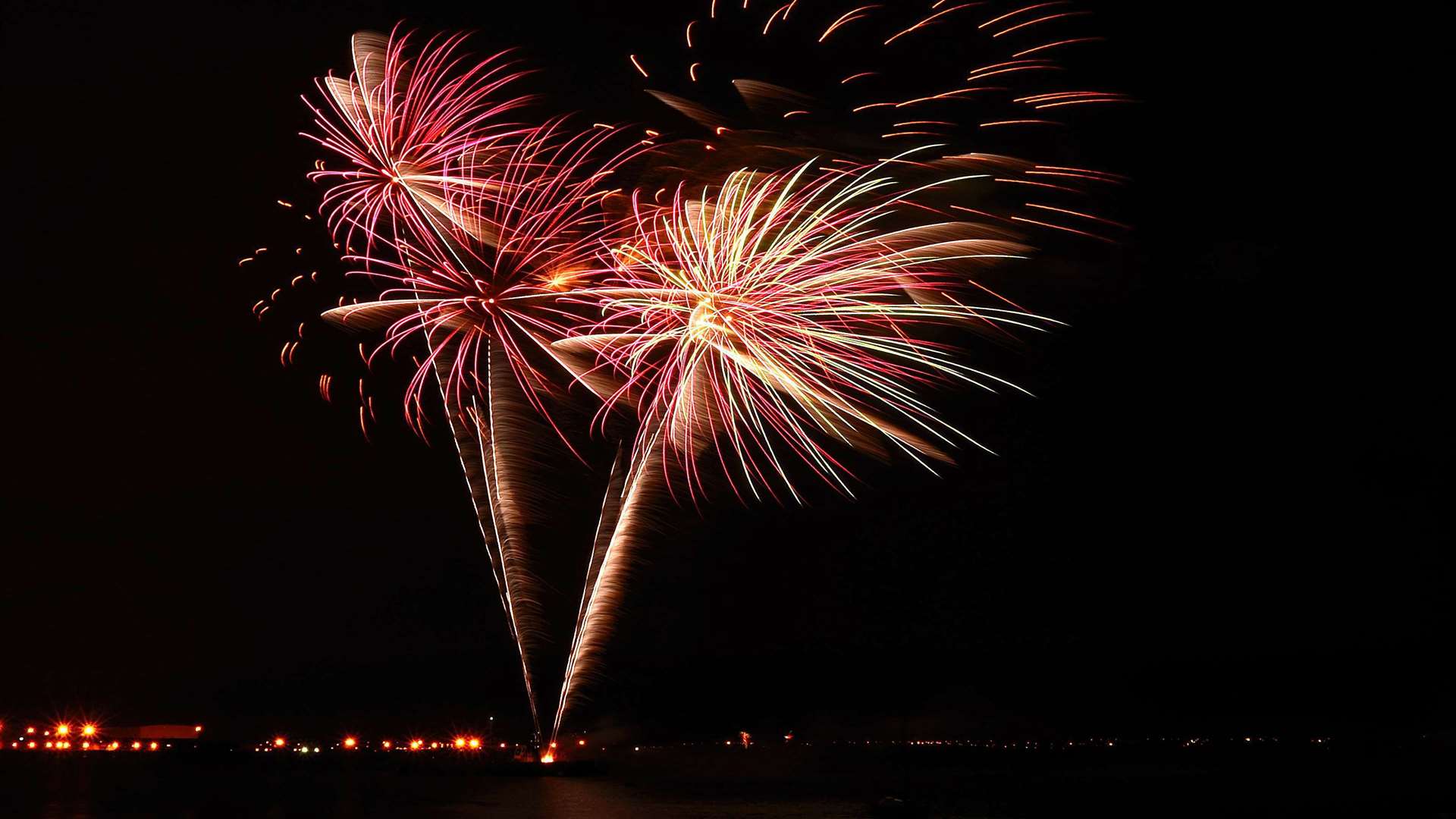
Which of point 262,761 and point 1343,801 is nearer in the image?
point 1343,801

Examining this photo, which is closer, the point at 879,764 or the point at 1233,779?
the point at 1233,779

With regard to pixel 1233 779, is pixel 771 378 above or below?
above

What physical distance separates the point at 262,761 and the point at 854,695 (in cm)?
7071

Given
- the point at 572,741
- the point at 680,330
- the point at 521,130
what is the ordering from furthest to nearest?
the point at 572,741, the point at 680,330, the point at 521,130

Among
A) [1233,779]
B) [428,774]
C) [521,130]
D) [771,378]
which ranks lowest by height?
[1233,779]

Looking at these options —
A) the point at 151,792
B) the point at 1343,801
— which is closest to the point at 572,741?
the point at 151,792

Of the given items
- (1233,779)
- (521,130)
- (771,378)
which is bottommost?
(1233,779)

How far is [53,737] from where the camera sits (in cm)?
14300

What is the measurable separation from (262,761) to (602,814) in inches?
2978

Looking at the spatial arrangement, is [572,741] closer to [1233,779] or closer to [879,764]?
[879,764]

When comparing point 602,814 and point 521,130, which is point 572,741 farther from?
point 521,130

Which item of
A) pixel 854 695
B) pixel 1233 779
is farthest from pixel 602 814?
pixel 854 695

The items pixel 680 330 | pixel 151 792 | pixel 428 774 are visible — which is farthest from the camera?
pixel 428 774

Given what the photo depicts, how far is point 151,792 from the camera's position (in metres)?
51.8
